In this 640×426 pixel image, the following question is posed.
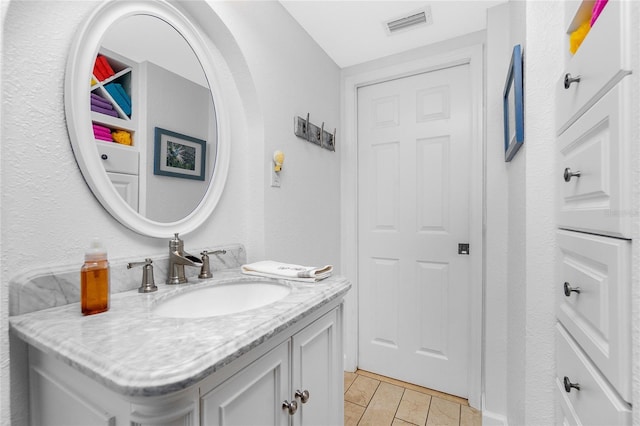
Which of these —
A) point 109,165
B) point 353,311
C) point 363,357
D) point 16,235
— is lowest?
point 363,357

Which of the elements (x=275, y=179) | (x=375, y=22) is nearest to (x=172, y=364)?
(x=275, y=179)

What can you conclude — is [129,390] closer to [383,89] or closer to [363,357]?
[363,357]

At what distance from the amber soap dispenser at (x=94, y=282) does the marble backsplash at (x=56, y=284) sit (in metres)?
0.12

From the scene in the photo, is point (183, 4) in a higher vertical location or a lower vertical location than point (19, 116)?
higher

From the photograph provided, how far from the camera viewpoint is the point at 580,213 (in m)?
0.75

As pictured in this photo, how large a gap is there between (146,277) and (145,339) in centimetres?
41

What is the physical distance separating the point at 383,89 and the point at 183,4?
1.39 metres

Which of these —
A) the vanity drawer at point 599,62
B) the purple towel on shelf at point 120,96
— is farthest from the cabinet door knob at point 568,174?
the purple towel on shelf at point 120,96

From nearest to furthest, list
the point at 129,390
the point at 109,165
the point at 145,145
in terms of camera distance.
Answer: the point at 129,390, the point at 109,165, the point at 145,145

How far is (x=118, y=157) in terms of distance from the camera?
0.93 m

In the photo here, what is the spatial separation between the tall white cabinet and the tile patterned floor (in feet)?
2.90

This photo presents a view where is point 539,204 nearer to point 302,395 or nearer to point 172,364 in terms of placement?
point 302,395

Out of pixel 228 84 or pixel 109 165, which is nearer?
pixel 109 165

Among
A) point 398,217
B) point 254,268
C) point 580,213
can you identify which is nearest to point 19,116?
point 254,268
